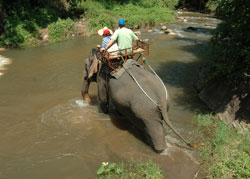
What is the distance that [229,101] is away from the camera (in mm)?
6102

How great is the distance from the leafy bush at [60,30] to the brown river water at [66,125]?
13.2ft

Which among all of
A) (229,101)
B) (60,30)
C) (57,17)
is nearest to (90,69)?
(229,101)

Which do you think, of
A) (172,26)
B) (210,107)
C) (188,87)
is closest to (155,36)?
(172,26)

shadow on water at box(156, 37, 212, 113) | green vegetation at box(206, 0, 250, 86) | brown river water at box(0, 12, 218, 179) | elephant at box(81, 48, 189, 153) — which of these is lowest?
brown river water at box(0, 12, 218, 179)

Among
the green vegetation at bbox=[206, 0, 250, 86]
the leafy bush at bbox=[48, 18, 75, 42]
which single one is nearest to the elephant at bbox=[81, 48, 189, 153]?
the green vegetation at bbox=[206, 0, 250, 86]

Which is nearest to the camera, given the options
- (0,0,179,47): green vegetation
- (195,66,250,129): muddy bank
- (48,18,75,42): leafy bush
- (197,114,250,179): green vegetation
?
(197,114,250,179): green vegetation

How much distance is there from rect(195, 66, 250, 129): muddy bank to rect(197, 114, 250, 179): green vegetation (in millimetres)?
230

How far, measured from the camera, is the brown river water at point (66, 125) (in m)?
4.65

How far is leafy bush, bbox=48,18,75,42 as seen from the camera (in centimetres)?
1523

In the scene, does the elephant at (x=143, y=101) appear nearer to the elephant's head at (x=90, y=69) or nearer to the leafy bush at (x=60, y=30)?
the elephant's head at (x=90, y=69)

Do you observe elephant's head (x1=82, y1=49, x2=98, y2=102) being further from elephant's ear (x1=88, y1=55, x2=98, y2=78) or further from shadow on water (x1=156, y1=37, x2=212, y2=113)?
shadow on water (x1=156, y1=37, x2=212, y2=113)

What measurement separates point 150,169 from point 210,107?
314 cm

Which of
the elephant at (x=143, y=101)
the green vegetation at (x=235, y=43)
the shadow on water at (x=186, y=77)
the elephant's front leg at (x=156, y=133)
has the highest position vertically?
the green vegetation at (x=235, y=43)

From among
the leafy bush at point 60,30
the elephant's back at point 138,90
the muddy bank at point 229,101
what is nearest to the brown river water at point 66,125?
the muddy bank at point 229,101
